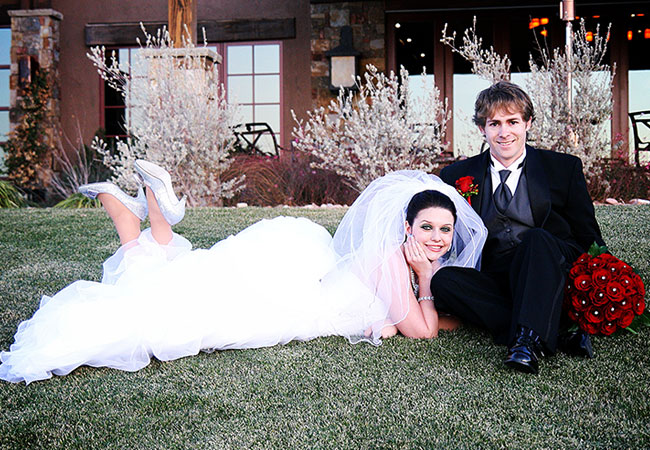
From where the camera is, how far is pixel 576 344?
9.12 ft

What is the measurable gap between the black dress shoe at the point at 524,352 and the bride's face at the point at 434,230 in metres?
0.61

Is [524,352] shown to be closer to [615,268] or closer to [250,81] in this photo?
[615,268]

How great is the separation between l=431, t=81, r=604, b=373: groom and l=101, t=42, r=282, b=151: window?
26.5 feet

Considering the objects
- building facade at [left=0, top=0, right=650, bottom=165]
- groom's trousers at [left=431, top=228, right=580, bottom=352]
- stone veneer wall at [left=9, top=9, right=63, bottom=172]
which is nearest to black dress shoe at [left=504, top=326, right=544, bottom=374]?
groom's trousers at [left=431, top=228, right=580, bottom=352]

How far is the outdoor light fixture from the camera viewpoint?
9961mm

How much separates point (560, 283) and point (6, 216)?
580cm

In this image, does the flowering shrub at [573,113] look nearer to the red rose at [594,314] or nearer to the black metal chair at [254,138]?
the black metal chair at [254,138]

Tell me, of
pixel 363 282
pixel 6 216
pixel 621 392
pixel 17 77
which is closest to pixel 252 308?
pixel 363 282

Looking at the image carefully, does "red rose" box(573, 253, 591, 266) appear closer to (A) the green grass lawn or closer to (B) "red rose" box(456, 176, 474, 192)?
(A) the green grass lawn

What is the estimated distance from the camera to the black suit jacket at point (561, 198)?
3.03 m

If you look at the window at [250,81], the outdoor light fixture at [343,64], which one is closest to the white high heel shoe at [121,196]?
the outdoor light fixture at [343,64]

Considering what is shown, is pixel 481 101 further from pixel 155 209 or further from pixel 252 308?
pixel 155 209

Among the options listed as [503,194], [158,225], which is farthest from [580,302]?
[158,225]

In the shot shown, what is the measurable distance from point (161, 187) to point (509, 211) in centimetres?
176
